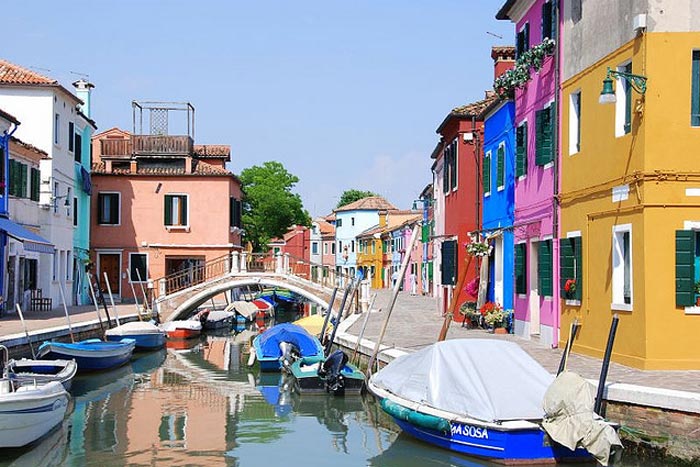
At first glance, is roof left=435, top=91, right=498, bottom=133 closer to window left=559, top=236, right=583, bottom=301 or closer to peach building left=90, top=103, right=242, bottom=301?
window left=559, top=236, right=583, bottom=301

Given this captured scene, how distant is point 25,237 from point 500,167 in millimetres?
13833

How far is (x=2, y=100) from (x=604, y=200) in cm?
2428

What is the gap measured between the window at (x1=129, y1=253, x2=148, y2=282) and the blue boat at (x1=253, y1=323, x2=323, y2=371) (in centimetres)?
Answer: 1936

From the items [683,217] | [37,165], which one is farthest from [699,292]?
[37,165]

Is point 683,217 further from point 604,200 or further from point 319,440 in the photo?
point 319,440

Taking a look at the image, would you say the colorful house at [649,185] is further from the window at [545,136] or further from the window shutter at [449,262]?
the window shutter at [449,262]

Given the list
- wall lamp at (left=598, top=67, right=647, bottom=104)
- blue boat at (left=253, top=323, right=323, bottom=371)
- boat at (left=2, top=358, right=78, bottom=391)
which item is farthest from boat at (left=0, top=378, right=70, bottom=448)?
blue boat at (left=253, top=323, right=323, bottom=371)

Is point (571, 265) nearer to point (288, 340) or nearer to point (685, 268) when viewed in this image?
point (685, 268)

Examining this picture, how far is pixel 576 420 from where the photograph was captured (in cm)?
1142

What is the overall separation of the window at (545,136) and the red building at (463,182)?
610 centimetres

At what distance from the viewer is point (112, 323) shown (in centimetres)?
3003

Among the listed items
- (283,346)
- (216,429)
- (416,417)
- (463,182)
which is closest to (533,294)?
(283,346)

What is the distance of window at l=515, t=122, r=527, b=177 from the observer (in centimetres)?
2234

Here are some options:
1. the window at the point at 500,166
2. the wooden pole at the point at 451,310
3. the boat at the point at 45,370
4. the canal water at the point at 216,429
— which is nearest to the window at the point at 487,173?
the window at the point at 500,166
